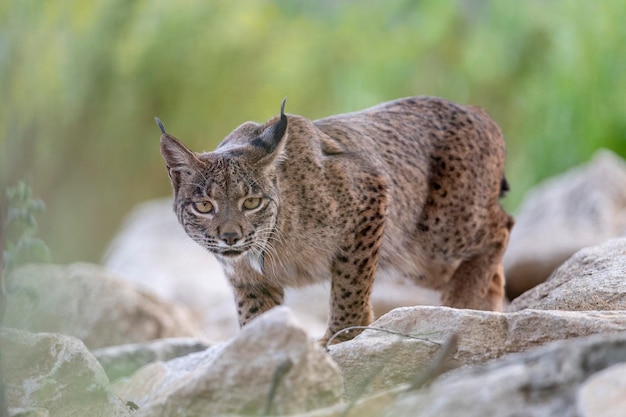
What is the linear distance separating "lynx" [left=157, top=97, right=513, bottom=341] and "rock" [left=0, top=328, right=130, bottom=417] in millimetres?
1140

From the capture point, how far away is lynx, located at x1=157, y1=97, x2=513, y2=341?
5.77m

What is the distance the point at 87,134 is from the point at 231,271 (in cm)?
1406

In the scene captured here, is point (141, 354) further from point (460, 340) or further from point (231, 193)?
point (460, 340)

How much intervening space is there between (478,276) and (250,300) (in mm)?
2049

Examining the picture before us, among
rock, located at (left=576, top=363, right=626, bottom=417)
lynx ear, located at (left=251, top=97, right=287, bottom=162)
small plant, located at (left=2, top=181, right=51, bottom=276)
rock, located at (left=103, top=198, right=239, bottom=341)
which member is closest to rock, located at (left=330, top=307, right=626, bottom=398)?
rock, located at (left=576, top=363, right=626, bottom=417)

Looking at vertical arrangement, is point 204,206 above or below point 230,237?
above

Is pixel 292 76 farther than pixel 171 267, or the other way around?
pixel 292 76

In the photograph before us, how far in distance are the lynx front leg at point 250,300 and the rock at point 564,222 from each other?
448cm

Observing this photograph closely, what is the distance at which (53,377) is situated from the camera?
4.89m

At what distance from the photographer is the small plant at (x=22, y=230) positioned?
5859 millimetres

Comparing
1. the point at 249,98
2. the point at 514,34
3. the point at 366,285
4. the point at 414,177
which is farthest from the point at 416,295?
the point at 249,98

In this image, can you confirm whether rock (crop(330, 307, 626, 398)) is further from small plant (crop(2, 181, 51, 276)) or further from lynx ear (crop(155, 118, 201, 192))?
small plant (crop(2, 181, 51, 276))

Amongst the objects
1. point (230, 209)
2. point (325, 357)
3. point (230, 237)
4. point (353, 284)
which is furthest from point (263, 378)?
point (353, 284)

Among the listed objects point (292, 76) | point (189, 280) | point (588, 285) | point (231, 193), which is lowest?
point (189, 280)
